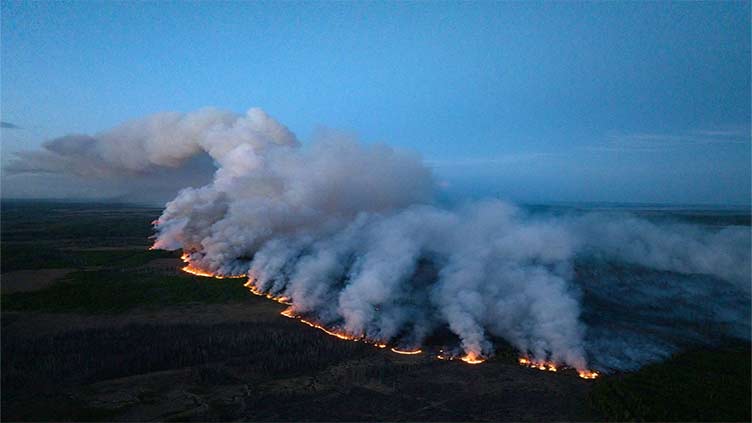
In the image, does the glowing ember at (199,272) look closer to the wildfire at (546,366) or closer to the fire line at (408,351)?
the fire line at (408,351)

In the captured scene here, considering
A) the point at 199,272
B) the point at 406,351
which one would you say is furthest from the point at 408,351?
the point at 199,272

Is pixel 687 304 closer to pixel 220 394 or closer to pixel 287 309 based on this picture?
pixel 287 309

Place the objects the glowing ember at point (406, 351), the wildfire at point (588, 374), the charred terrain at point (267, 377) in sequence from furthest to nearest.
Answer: the glowing ember at point (406, 351) < the wildfire at point (588, 374) < the charred terrain at point (267, 377)

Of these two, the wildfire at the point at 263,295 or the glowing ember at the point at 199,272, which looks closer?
the wildfire at the point at 263,295

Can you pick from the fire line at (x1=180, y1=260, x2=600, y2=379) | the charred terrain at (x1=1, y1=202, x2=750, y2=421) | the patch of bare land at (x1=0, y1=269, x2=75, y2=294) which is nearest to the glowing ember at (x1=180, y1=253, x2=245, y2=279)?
the fire line at (x1=180, y1=260, x2=600, y2=379)

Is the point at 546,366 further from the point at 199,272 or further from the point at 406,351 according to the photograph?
the point at 199,272

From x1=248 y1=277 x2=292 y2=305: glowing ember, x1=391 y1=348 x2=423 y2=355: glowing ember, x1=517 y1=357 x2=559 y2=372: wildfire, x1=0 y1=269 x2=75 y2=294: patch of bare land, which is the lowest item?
x1=517 y1=357 x2=559 y2=372: wildfire

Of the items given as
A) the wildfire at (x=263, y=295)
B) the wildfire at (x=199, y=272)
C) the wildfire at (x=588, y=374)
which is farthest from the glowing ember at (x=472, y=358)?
the wildfire at (x=199, y=272)

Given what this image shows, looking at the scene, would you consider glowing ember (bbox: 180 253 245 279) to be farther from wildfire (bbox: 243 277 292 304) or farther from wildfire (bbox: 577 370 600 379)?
wildfire (bbox: 577 370 600 379)

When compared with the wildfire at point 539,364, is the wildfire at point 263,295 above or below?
above
